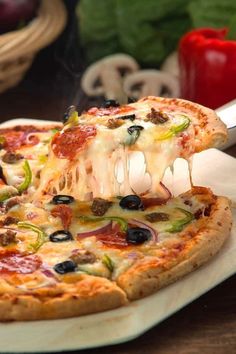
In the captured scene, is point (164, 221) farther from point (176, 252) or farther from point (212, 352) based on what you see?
point (212, 352)

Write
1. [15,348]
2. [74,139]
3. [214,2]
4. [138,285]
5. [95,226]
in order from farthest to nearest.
Answer: [214,2]
[74,139]
[95,226]
[138,285]
[15,348]

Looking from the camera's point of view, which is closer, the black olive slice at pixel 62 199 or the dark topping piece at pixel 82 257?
the dark topping piece at pixel 82 257

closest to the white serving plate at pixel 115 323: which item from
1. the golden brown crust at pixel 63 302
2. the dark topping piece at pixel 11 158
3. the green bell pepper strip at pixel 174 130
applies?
the golden brown crust at pixel 63 302

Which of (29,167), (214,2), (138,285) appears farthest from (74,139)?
(214,2)

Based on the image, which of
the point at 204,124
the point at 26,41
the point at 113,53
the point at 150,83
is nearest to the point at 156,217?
the point at 204,124

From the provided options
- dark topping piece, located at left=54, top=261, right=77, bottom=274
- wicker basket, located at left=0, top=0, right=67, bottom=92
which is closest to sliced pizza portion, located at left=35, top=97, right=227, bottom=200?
dark topping piece, located at left=54, top=261, right=77, bottom=274

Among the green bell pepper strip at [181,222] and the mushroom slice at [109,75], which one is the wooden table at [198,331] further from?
the mushroom slice at [109,75]
